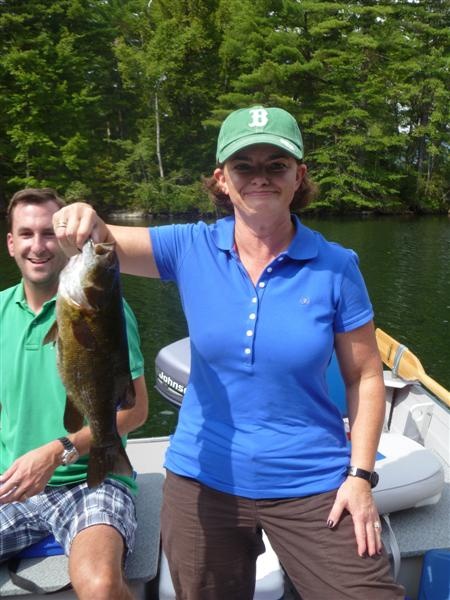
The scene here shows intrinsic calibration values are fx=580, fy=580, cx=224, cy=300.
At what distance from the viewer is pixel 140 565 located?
2.52 m

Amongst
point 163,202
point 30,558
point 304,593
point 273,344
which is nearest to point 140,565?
point 30,558

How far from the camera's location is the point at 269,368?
201 cm

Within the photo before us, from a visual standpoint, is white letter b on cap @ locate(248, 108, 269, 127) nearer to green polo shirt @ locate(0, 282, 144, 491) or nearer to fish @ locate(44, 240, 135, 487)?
fish @ locate(44, 240, 135, 487)

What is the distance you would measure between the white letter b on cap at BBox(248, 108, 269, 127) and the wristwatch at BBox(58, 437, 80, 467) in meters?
1.47

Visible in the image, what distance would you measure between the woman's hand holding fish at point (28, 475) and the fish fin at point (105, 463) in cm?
31

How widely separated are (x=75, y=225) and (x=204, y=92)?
1414 inches

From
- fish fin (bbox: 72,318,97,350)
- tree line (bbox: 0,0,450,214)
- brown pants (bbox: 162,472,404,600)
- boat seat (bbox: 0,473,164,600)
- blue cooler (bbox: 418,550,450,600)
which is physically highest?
tree line (bbox: 0,0,450,214)

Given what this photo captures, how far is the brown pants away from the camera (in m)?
1.96

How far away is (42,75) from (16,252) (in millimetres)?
32489

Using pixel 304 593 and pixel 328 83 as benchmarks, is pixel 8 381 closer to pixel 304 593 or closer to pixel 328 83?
pixel 304 593


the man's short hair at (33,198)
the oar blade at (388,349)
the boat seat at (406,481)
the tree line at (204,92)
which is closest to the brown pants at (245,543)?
the boat seat at (406,481)

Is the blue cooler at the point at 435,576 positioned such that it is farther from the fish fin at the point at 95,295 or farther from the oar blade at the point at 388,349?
the oar blade at the point at 388,349

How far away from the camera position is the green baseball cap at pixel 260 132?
2041 mm

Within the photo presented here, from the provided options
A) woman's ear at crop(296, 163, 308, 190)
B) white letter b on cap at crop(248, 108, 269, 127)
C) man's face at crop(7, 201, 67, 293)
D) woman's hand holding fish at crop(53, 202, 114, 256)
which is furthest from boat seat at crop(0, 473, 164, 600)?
white letter b on cap at crop(248, 108, 269, 127)
